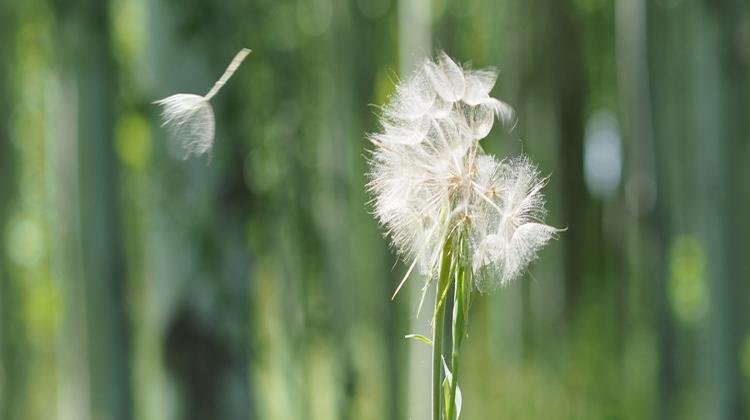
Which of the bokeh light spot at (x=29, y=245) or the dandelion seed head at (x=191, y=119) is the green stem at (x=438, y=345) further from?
the bokeh light spot at (x=29, y=245)

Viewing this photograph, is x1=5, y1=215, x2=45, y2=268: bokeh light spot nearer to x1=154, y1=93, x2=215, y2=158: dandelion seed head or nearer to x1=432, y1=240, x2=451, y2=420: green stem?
x1=154, y1=93, x2=215, y2=158: dandelion seed head

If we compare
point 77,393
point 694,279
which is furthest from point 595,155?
point 77,393

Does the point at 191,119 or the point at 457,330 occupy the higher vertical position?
the point at 191,119

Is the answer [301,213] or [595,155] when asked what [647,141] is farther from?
[595,155]

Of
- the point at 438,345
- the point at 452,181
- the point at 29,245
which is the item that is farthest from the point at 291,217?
the point at 29,245

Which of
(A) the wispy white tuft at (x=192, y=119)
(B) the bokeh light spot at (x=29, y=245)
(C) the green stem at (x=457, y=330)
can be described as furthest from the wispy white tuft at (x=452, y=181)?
(B) the bokeh light spot at (x=29, y=245)

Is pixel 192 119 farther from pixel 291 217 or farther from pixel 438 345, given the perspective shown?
pixel 291 217
